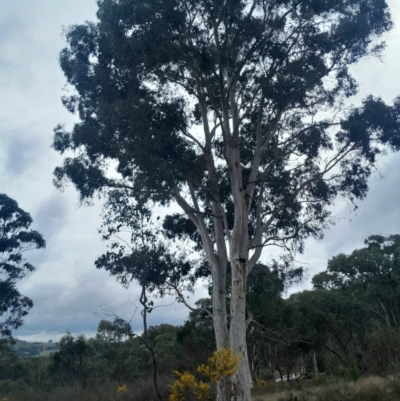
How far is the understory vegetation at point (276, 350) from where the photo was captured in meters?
14.4

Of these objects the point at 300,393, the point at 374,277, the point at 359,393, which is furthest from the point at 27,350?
the point at 359,393

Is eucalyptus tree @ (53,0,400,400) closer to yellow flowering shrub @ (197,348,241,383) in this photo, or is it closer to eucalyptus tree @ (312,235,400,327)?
yellow flowering shrub @ (197,348,241,383)

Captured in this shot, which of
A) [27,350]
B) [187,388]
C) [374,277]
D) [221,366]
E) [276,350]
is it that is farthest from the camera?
[27,350]

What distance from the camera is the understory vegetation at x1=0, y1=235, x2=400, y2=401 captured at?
1438 centimetres

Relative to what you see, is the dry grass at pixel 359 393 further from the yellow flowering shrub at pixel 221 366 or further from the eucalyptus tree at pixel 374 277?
the eucalyptus tree at pixel 374 277

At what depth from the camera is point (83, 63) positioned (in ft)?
43.4

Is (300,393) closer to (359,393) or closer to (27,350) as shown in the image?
(359,393)

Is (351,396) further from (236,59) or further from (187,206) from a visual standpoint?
(236,59)

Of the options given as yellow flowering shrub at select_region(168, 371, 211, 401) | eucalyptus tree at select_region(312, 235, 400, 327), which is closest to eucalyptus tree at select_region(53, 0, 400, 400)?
yellow flowering shrub at select_region(168, 371, 211, 401)

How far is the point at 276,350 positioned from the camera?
29031mm

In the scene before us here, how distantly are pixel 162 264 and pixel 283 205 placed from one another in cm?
390

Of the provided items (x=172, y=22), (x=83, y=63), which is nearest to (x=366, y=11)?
(x=172, y=22)

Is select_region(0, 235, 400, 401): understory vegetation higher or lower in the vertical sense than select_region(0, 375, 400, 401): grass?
higher

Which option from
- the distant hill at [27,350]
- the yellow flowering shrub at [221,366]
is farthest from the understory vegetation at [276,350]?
the distant hill at [27,350]
